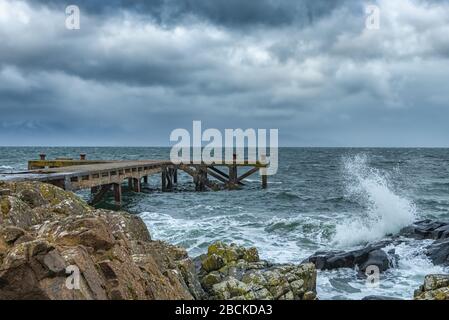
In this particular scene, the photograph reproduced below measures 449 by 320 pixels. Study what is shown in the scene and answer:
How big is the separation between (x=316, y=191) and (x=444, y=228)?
18.4 m

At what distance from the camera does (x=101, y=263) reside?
563 cm

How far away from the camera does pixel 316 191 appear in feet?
113

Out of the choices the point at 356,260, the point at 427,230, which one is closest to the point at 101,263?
the point at 356,260

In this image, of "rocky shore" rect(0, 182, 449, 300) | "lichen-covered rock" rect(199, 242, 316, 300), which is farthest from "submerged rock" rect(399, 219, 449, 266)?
"lichen-covered rock" rect(199, 242, 316, 300)

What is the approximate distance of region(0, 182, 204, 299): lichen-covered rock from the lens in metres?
4.65

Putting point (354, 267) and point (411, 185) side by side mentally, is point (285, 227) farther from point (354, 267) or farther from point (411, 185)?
point (411, 185)

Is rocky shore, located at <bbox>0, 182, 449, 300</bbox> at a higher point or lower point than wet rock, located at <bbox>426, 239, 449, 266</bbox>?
higher

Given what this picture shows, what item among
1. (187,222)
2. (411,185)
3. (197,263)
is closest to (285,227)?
(187,222)

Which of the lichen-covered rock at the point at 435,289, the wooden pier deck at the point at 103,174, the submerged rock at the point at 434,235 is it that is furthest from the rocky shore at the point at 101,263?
the wooden pier deck at the point at 103,174

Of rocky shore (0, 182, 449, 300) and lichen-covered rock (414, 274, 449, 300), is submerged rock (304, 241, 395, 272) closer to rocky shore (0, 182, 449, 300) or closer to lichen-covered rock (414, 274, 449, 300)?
rocky shore (0, 182, 449, 300)

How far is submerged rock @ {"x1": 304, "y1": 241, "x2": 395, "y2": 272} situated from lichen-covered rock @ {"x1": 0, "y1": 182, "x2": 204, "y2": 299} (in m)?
5.35

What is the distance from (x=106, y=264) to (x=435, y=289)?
6642mm

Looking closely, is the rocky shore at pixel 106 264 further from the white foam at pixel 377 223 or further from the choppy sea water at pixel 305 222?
the white foam at pixel 377 223

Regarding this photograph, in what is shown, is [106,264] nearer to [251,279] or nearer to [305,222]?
[251,279]
